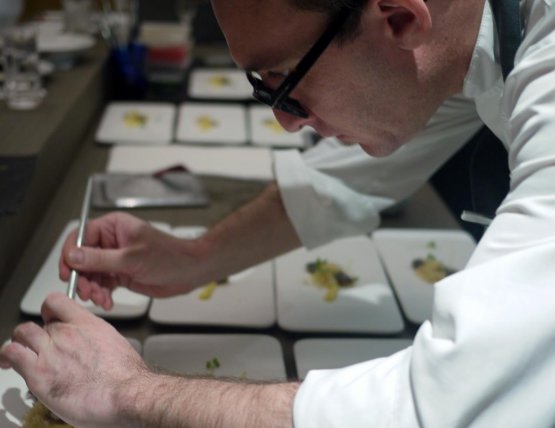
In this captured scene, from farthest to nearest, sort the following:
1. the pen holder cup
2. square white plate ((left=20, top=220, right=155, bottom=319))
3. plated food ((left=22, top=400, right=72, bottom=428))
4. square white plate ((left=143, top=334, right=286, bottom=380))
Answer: the pen holder cup < square white plate ((left=20, top=220, right=155, bottom=319)) < square white plate ((left=143, top=334, right=286, bottom=380)) < plated food ((left=22, top=400, right=72, bottom=428))

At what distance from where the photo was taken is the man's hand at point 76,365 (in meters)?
0.74

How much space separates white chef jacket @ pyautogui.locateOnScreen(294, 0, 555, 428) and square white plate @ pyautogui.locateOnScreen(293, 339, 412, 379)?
37 centimetres

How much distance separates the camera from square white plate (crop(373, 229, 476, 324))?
121 cm

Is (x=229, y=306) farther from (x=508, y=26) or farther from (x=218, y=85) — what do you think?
(x=218, y=85)

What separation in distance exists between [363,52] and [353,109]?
0.09 metres

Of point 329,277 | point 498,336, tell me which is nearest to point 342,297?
point 329,277

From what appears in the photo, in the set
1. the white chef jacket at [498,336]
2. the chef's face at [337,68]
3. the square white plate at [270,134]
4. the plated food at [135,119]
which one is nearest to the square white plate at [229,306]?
the chef's face at [337,68]

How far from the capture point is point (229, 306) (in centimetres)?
116

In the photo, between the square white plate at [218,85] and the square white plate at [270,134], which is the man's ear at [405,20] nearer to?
the square white plate at [270,134]

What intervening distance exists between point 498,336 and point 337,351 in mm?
512

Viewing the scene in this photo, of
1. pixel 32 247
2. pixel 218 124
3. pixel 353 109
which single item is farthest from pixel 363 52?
pixel 218 124

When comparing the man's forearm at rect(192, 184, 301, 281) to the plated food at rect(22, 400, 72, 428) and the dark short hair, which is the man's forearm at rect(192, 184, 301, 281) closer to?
the plated food at rect(22, 400, 72, 428)

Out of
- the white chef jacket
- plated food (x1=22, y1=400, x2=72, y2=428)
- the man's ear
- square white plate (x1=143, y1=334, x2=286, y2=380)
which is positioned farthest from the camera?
square white plate (x1=143, y1=334, x2=286, y2=380)

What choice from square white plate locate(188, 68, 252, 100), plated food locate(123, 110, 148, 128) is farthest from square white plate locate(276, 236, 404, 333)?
square white plate locate(188, 68, 252, 100)
